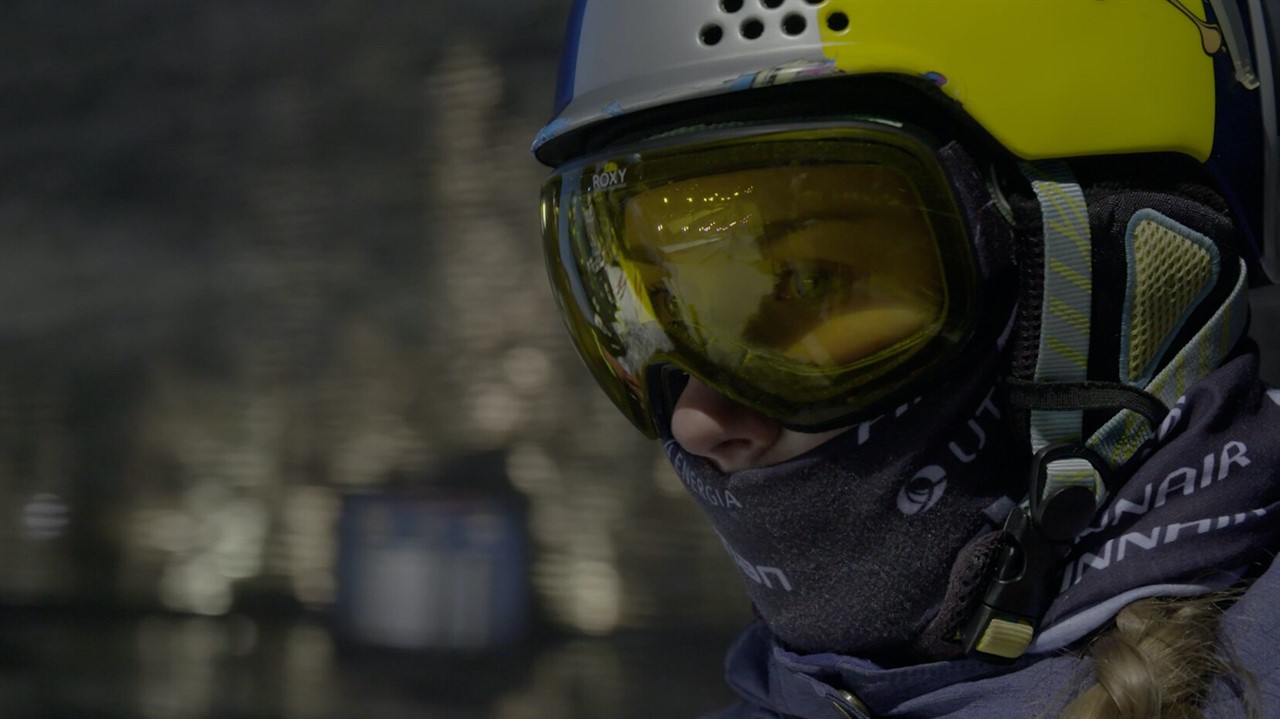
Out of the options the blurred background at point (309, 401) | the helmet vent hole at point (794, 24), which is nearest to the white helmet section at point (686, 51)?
the helmet vent hole at point (794, 24)

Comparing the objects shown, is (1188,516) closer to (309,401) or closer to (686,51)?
(686,51)

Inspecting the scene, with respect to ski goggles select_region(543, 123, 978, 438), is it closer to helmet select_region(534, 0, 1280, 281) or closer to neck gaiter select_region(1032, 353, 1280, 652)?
helmet select_region(534, 0, 1280, 281)

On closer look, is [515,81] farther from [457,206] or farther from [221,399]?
[221,399]

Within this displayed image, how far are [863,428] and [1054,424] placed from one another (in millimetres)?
222

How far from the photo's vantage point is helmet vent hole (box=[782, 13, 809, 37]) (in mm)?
1416

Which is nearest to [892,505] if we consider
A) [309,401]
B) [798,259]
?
[798,259]

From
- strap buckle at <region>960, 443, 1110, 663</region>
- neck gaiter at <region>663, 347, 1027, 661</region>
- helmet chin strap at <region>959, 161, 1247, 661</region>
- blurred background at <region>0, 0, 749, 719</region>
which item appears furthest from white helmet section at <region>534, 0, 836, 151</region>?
blurred background at <region>0, 0, 749, 719</region>

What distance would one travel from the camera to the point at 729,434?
1.55 metres

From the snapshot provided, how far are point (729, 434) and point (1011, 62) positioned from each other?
56 centimetres

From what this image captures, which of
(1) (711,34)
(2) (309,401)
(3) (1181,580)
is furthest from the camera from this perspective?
(2) (309,401)

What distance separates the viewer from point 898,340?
1428 mm

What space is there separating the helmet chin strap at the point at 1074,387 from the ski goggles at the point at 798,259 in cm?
11

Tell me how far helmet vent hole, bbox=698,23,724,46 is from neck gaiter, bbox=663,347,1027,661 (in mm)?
495

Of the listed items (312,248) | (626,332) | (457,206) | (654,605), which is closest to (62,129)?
(312,248)
